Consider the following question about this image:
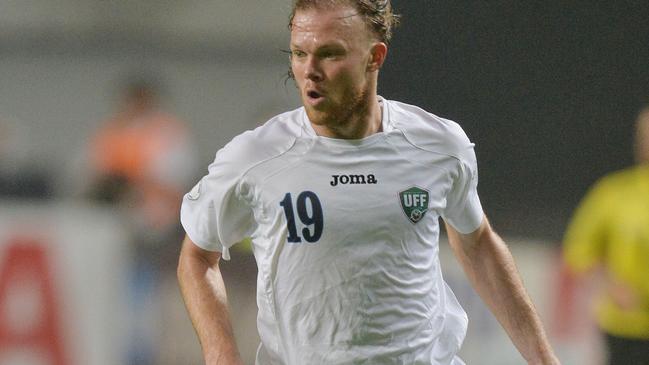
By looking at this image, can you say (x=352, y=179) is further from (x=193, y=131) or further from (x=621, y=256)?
(x=193, y=131)

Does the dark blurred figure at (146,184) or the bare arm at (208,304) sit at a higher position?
the bare arm at (208,304)

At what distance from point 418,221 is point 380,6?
0.51 metres

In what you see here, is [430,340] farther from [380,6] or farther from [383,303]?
[380,6]

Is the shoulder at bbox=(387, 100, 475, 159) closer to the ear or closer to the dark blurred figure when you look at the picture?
the ear

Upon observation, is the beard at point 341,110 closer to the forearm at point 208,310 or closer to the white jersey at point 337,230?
the white jersey at point 337,230

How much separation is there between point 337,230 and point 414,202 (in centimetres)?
20

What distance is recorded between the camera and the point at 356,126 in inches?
122

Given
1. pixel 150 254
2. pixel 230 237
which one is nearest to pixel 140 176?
pixel 150 254

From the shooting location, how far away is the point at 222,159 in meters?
3.07

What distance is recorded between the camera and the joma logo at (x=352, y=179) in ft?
9.96

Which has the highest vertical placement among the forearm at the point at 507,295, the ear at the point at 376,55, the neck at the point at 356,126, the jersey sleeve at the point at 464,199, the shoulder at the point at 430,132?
the ear at the point at 376,55

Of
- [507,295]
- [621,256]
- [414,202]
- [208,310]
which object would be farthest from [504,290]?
[621,256]

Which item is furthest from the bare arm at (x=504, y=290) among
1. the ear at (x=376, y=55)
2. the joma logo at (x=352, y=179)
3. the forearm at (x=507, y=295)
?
the ear at (x=376, y=55)

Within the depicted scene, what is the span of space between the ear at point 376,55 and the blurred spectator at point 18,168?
334 centimetres
